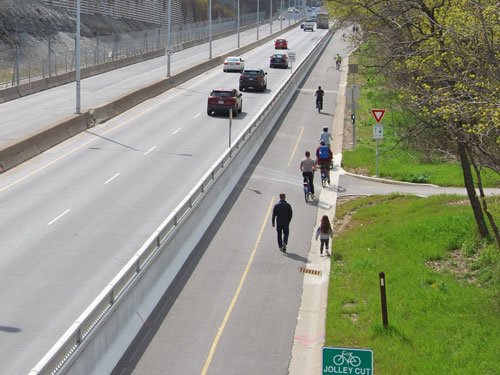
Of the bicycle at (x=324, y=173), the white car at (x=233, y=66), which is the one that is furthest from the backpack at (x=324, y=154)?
the white car at (x=233, y=66)

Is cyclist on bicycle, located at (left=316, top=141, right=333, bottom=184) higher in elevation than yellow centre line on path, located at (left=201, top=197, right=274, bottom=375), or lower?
higher

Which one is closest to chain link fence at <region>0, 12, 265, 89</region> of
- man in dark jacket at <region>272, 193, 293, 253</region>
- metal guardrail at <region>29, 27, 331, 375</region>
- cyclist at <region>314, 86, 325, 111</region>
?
cyclist at <region>314, 86, 325, 111</region>

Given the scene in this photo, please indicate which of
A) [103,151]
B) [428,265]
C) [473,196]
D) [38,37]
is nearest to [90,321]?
[428,265]

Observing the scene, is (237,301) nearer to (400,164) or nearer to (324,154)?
(324,154)

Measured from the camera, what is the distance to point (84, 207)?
2144cm

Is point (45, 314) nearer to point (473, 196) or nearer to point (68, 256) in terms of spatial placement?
point (68, 256)

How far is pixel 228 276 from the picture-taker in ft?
54.0

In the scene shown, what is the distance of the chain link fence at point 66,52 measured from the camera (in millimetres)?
45669

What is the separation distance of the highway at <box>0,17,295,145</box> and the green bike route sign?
24.5m

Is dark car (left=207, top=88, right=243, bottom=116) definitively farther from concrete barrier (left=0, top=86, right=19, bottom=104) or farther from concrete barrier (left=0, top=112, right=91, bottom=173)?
concrete barrier (left=0, top=86, right=19, bottom=104)

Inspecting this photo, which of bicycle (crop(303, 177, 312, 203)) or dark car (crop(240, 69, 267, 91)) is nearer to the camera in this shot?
bicycle (crop(303, 177, 312, 203))

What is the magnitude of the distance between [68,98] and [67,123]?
38.6 ft

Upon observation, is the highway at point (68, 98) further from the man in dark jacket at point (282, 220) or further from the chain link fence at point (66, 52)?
the man in dark jacket at point (282, 220)

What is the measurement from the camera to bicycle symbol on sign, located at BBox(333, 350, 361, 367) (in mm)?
8039
